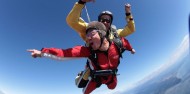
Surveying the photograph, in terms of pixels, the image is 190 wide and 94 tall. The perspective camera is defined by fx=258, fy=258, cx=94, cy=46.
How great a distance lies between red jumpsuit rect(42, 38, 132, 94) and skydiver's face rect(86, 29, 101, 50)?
154 mm

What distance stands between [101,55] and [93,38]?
0.43 m

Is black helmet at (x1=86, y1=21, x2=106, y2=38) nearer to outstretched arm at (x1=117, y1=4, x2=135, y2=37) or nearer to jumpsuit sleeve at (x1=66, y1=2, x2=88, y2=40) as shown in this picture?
jumpsuit sleeve at (x1=66, y1=2, x2=88, y2=40)

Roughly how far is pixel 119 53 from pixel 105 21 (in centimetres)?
59

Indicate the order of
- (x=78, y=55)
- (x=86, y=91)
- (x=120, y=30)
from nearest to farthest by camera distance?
1. (x=78, y=55)
2. (x=86, y=91)
3. (x=120, y=30)

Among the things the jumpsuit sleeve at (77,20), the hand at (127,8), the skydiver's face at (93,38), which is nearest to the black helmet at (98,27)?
the skydiver's face at (93,38)

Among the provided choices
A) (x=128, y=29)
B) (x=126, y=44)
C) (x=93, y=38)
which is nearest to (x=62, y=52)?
(x=93, y=38)

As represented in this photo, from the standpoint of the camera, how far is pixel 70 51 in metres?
3.65

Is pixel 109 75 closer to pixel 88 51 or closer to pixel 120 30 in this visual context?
pixel 88 51

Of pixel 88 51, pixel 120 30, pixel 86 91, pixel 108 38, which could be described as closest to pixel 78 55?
pixel 88 51

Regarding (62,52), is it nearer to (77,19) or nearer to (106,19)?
(77,19)

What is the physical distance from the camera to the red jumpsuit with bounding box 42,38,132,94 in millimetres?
3582

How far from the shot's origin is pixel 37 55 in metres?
3.18

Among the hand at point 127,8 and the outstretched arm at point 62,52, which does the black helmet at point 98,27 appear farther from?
the hand at point 127,8

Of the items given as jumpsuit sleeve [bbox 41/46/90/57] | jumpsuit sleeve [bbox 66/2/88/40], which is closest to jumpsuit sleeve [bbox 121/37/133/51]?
jumpsuit sleeve [bbox 66/2/88/40]
